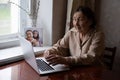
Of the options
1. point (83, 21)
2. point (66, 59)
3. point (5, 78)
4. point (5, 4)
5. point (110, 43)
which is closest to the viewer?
point (5, 78)

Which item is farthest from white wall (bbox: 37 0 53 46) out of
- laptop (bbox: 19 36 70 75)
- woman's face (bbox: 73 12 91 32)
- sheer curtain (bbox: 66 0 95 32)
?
laptop (bbox: 19 36 70 75)

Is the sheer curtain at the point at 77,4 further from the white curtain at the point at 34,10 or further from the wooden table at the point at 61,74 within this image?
the wooden table at the point at 61,74

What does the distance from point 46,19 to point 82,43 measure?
Answer: 556mm

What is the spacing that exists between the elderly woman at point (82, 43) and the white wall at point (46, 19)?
28cm

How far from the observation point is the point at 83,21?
183 cm

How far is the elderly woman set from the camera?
172cm

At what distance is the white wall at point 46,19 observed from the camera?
7.19ft

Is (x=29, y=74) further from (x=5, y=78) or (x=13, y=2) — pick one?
(x=13, y=2)

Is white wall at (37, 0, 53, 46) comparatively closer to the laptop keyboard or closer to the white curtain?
the white curtain

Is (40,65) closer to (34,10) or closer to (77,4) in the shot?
(34,10)

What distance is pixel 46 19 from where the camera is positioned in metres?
2.25

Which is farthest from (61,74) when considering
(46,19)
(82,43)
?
(46,19)

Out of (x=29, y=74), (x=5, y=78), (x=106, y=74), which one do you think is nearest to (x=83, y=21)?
(x=106, y=74)

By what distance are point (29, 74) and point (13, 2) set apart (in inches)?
38.6
